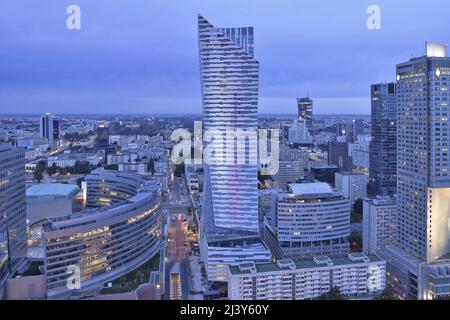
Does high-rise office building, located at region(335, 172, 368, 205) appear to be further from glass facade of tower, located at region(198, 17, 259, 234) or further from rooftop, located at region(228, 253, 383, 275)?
rooftop, located at region(228, 253, 383, 275)

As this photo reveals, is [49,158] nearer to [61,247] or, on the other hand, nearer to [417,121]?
[61,247]

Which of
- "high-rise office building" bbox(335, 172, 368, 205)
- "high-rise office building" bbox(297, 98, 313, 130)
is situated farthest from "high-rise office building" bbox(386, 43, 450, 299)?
"high-rise office building" bbox(297, 98, 313, 130)

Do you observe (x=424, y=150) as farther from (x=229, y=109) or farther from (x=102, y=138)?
(x=102, y=138)

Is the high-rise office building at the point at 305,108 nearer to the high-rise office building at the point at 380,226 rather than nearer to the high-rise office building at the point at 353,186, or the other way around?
the high-rise office building at the point at 353,186

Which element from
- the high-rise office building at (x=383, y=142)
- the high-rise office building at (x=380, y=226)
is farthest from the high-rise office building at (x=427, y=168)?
the high-rise office building at (x=383, y=142)

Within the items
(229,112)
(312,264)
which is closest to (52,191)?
(229,112)
